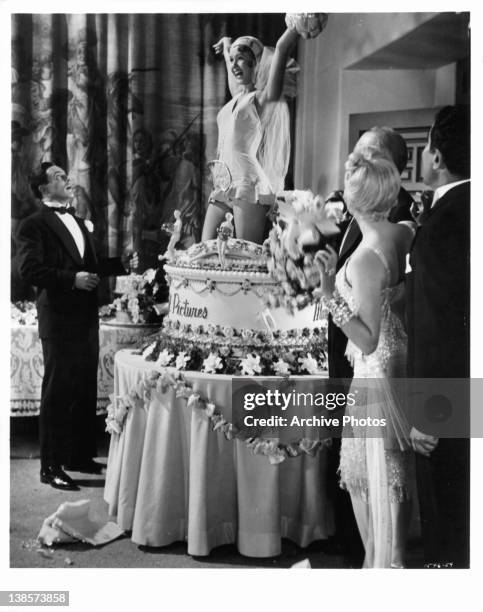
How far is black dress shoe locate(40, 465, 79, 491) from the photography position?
2043mm

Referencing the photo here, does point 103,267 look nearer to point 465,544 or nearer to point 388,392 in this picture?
point 388,392

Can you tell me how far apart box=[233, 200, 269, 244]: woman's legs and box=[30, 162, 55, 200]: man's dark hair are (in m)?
0.53

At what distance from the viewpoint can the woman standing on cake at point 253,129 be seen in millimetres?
1962

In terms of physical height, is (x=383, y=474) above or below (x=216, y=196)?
below

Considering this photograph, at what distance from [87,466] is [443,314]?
1.10m

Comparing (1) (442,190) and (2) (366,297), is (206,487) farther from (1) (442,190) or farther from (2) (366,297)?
(1) (442,190)

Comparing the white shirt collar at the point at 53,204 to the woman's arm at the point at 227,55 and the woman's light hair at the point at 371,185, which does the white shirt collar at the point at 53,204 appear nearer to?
the woman's arm at the point at 227,55

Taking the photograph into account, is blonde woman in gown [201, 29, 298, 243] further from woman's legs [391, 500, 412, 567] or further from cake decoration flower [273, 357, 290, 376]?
woman's legs [391, 500, 412, 567]

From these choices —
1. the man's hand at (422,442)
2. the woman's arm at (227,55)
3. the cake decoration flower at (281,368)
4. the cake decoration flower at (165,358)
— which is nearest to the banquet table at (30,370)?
the cake decoration flower at (165,358)

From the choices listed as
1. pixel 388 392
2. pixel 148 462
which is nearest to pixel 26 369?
pixel 148 462

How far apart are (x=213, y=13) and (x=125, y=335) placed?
3.06ft

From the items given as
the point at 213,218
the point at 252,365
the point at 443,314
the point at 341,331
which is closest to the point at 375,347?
the point at 341,331

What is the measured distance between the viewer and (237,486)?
6.59 ft

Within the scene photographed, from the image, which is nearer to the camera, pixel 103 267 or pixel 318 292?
pixel 318 292
